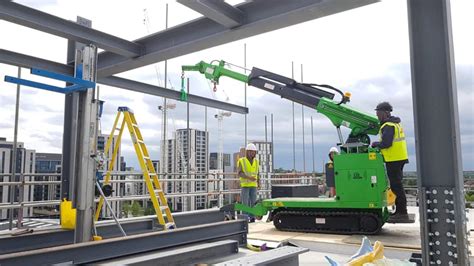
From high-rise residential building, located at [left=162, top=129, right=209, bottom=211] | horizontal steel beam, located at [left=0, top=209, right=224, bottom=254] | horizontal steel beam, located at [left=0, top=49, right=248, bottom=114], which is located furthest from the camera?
high-rise residential building, located at [left=162, top=129, right=209, bottom=211]

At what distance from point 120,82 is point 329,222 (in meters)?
4.87

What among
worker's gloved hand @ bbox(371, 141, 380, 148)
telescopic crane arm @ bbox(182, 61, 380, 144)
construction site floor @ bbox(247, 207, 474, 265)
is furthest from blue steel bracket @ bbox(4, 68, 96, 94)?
worker's gloved hand @ bbox(371, 141, 380, 148)

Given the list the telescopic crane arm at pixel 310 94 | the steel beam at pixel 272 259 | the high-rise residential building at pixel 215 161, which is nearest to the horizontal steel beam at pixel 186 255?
the steel beam at pixel 272 259

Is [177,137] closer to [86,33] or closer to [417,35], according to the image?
[86,33]

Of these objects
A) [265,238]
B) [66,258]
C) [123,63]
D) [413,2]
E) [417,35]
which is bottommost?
[265,238]

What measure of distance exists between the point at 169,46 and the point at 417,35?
358 centimetres

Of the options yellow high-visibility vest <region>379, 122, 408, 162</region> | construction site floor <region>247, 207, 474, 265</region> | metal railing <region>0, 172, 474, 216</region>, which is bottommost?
construction site floor <region>247, 207, 474, 265</region>

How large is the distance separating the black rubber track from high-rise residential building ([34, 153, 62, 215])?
4.43 metres

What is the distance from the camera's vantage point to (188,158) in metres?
10.3

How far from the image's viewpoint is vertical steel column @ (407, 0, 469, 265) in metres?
2.85

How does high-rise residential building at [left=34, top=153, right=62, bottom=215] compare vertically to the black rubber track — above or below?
above

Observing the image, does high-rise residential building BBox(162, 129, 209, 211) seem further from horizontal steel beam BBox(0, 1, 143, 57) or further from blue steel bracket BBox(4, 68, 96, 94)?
blue steel bracket BBox(4, 68, 96, 94)

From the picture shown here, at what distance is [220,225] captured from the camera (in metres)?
4.98

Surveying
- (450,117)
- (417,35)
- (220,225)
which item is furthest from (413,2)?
(220,225)
